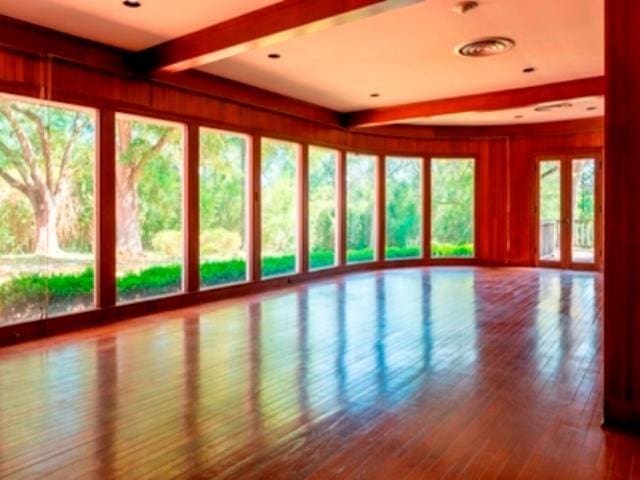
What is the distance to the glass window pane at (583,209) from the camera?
10414 mm

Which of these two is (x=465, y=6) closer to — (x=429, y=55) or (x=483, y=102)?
(x=429, y=55)

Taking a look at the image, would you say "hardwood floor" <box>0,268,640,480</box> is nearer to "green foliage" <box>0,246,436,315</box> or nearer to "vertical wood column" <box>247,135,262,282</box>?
"green foliage" <box>0,246,436,315</box>

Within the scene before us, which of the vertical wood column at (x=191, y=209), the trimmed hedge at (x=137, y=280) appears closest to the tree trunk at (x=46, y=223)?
the trimmed hedge at (x=137, y=280)

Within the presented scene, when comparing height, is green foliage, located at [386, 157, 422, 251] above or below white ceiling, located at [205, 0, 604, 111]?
below

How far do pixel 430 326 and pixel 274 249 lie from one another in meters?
3.78

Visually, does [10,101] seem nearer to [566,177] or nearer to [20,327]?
[20,327]

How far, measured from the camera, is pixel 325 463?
99.1 inches

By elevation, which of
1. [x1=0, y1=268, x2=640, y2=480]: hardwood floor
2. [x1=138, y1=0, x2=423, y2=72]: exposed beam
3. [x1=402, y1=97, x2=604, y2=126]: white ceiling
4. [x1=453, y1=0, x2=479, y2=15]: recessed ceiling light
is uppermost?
[x1=402, y1=97, x2=604, y2=126]: white ceiling

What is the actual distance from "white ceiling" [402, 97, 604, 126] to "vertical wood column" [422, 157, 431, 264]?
1005 millimetres

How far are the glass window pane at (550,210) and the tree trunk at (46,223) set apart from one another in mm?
9340

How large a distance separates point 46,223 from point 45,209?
15cm

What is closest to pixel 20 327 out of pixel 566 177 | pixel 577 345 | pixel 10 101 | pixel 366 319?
pixel 10 101

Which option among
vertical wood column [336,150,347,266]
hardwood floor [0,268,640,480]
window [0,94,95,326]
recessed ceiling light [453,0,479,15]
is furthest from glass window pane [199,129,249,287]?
recessed ceiling light [453,0,479,15]

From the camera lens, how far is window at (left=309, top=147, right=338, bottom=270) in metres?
9.47
